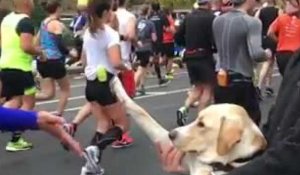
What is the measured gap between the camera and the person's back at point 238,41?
7906 mm

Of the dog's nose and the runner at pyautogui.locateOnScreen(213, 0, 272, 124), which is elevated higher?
the dog's nose

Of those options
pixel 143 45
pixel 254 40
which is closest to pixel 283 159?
pixel 254 40

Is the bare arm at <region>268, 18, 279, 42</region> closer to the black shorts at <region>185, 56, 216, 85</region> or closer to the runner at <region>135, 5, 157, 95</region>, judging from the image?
the black shorts at <region>185, 56, 216, 85</region>

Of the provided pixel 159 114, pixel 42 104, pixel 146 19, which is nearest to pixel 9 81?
pixel 159 114

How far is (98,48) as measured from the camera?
27.3ft

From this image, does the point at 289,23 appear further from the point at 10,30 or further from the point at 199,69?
the point at 10,30

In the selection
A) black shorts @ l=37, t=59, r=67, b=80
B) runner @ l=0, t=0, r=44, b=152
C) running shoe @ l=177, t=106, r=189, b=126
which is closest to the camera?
runner @ l=0, t=0, r=44, b=152

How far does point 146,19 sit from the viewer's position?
1973 centimetres

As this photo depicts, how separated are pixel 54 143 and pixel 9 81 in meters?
1.08

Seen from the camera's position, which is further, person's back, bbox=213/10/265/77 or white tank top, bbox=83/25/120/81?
white tank top, bbox=83/25/120/81

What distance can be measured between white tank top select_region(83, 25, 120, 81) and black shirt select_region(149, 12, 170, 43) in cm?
1126

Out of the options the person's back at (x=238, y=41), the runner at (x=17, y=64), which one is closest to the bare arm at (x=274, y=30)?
the person's back at (x=238, y=41)

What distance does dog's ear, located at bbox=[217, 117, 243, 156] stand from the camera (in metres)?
2.94

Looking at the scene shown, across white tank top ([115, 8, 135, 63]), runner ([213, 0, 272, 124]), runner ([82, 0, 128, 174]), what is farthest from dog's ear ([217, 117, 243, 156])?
white tank top ([115, 8, 135, 63])
